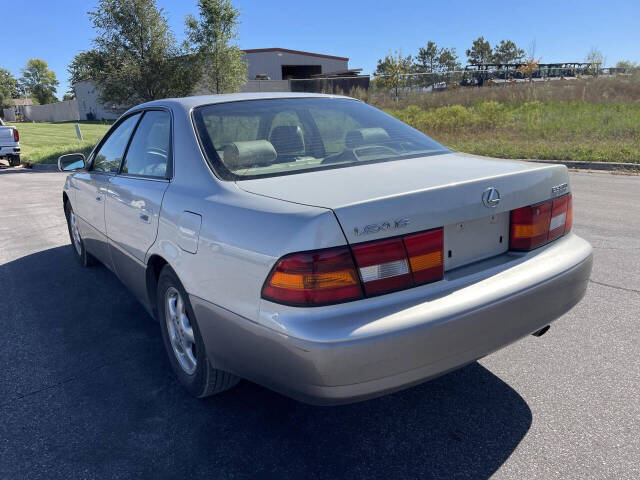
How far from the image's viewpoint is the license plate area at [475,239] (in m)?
2.16

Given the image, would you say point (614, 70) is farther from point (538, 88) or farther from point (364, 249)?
point (364, 249)

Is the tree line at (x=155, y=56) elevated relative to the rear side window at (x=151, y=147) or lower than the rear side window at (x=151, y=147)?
elevated

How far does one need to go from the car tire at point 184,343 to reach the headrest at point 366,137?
1.26m

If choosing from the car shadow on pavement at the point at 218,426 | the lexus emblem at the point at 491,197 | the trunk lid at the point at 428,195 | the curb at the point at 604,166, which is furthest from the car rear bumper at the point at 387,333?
the curb at the point at 604,166

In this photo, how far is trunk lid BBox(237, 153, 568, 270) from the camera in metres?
1.94

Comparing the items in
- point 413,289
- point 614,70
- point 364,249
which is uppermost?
point 614,70

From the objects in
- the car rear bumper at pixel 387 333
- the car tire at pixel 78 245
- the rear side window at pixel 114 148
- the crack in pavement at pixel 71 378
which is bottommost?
the crack in pavement at pixel 71 378

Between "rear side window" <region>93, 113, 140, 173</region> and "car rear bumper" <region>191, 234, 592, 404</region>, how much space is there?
1.91 metres

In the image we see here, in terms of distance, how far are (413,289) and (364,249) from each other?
27cm

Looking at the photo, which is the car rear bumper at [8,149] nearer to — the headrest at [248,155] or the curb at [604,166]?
the curb at [604,166]

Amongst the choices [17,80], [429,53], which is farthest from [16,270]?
[17,80]

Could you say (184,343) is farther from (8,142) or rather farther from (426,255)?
(8,142)

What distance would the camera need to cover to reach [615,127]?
14.6 m

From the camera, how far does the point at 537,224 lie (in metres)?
2.45
